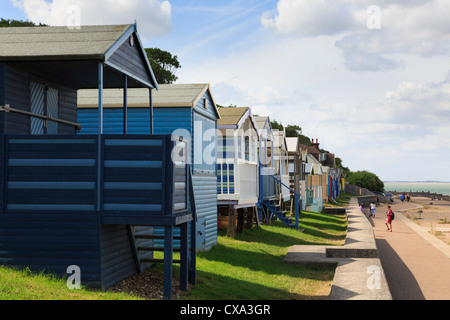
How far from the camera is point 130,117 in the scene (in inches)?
646

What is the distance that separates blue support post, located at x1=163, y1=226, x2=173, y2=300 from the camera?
32.3 ft

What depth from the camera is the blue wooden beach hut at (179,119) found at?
642 inches

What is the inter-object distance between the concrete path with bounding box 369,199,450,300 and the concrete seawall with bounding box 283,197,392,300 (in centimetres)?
77

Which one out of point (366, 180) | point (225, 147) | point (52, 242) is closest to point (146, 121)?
point (225, 147)

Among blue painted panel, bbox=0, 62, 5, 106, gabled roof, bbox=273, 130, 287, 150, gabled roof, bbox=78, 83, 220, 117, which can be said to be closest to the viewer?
blue painted panel, bbox=0, 62, 5, 106

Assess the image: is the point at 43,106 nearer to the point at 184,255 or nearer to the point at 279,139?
the point at 184,255

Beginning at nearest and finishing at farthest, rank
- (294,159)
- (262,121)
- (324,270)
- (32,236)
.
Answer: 1. (32,236)
2. (324,270)
3. (262,121)
4. (294,159)

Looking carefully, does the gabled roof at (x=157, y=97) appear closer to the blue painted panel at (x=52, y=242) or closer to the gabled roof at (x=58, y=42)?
the gabled roof at (x=58, y=42)

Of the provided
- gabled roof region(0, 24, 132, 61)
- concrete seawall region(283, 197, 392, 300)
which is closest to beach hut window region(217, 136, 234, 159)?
concrete seawall region(283, 197, 392, 300)

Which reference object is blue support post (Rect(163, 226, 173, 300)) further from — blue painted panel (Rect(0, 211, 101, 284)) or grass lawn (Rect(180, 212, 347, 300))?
blue painted panel (Rect(0, 211, 101, 284))

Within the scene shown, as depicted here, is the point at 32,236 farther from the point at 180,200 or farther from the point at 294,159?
the point at 294,159

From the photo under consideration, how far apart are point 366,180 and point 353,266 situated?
293 ft
